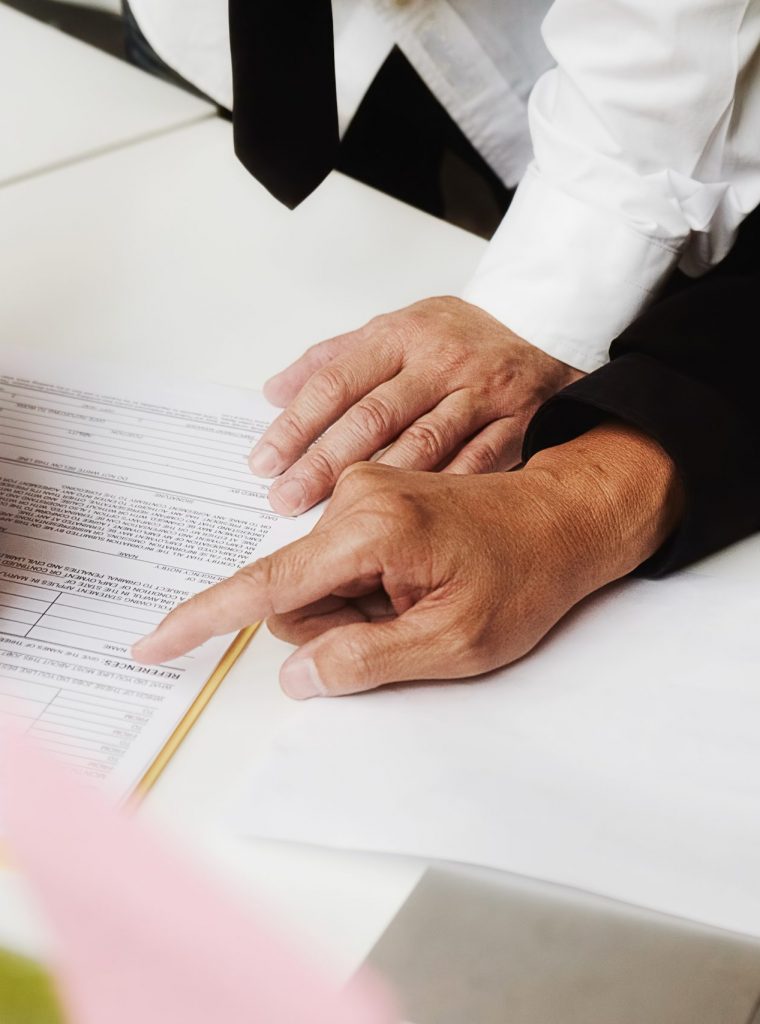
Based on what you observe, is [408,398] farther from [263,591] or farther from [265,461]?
[263,591]

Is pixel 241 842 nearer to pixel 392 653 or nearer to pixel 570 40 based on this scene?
pixel 392 653

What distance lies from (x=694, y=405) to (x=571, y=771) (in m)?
0.24

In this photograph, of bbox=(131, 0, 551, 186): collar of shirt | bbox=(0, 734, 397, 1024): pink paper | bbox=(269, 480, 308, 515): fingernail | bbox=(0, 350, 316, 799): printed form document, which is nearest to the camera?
bbox=(0, 734, 397, 1024): pink paper

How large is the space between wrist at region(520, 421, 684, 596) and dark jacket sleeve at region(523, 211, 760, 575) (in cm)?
2

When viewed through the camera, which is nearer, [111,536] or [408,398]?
[111,536]

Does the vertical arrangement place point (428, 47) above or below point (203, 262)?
above

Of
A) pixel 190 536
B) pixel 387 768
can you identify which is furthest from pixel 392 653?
pixel 190 536

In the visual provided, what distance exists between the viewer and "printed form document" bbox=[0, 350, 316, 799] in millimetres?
481

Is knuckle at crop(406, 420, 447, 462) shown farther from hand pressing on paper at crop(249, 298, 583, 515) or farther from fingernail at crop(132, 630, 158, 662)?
fingernail at crop(132, 630, 158, 662)

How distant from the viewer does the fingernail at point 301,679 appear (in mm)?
492

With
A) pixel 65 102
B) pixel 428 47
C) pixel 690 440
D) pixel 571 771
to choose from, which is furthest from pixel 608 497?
pixel 65 102

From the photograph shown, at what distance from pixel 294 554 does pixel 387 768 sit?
115 millimetres

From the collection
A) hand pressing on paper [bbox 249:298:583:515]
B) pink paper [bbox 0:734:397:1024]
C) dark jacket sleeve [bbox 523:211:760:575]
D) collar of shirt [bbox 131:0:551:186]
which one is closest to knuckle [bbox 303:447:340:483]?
hand pressing on paper [bbox 249:298:583:515]

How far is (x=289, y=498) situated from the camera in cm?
62
